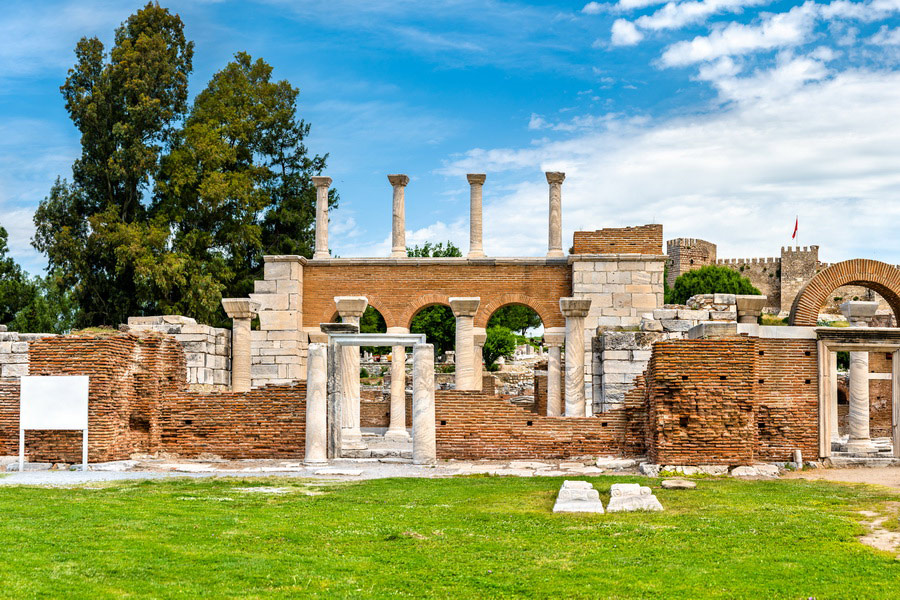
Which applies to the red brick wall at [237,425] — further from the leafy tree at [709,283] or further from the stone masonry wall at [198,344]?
the leafy tree at [709,283]

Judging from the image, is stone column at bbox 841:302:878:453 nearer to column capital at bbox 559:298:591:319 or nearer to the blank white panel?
column capital at bbox 559:298:591:319

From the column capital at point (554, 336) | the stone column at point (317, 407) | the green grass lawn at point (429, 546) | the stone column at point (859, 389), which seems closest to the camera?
the green grass lawn at point (429, 546)

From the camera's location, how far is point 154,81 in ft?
118

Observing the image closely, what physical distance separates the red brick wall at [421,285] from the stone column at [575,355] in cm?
537

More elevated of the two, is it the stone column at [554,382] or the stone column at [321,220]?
the stone column at [321,220]

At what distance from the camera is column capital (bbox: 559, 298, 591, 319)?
2133cm

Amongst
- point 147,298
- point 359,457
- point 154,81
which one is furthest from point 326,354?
point 154,81

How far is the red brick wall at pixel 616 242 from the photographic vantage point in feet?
87.1

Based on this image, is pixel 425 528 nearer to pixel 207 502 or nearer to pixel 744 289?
pixel 207 502

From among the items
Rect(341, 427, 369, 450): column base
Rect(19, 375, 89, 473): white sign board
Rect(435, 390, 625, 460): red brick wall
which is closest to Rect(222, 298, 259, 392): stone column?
Rect(341, 427, 369, 450): column base

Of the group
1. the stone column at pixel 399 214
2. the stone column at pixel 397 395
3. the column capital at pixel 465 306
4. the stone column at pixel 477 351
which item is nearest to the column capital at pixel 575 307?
the column capital at pixel 465 306

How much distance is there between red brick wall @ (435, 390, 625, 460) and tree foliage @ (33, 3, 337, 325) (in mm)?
18248

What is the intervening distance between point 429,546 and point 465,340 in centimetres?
1549

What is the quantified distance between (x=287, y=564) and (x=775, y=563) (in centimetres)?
428
